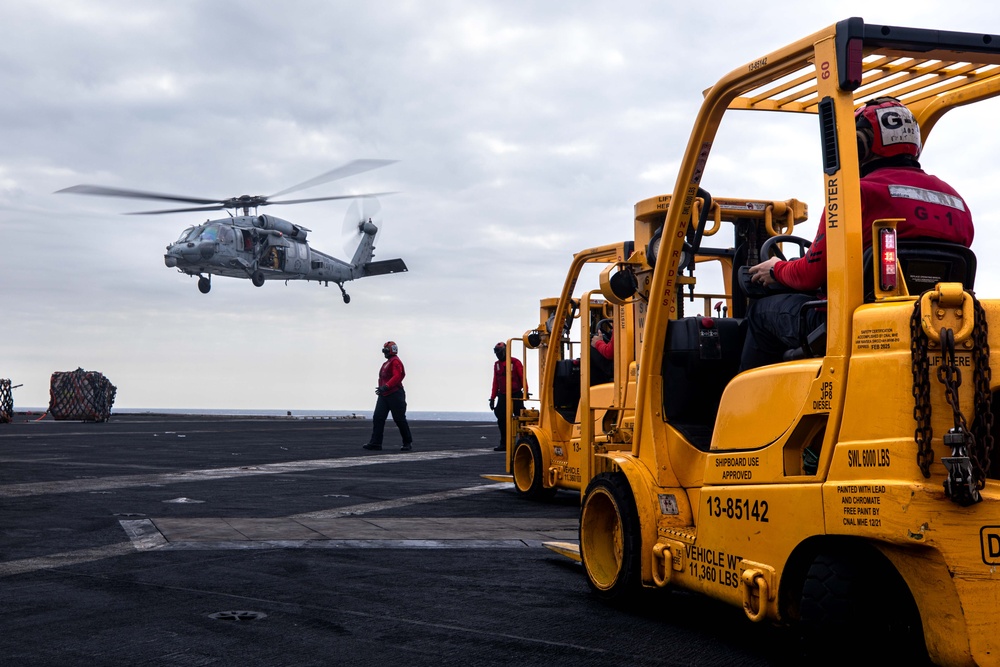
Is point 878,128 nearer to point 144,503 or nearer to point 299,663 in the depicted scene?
point 299,663

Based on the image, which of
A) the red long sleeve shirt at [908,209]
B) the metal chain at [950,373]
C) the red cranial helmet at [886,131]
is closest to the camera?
the metal chain at [950,373]

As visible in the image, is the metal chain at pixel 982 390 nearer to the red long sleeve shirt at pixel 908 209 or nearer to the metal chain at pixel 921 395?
the metal chain at pixel 921 395

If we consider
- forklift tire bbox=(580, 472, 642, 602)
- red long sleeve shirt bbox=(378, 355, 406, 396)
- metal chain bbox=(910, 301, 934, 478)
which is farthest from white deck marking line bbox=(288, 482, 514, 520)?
red long sleeve shirt bbox=(378, 355, 406, 396)

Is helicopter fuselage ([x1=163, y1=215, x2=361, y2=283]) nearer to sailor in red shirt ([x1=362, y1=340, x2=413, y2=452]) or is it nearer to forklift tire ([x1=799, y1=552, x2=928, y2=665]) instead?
sailor in red shirt ([x1=362, y1=340, x2=413, y2=452])

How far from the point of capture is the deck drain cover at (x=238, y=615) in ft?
16.0

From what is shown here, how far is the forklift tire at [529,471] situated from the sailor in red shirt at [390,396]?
8.07 metres

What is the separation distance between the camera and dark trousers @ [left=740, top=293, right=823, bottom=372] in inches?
163

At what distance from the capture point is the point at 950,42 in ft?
12.2

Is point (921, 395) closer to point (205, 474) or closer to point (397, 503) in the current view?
point (397, 503)

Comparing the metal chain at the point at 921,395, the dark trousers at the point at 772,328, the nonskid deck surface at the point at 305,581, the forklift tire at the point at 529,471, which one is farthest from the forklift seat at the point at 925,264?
the forklift tire at the point at 529,471

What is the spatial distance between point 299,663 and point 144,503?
6.17 m

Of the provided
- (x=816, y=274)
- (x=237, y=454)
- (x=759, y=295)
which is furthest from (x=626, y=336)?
(x=237, y=454)

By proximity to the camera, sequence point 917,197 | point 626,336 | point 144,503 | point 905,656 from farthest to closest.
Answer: point 144,503 < point 626,336 < point 917,197 < point 905,656

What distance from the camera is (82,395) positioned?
37.3m
